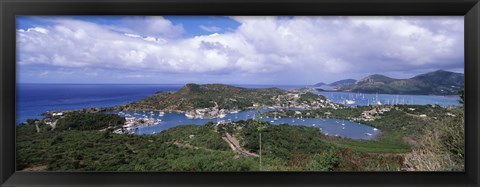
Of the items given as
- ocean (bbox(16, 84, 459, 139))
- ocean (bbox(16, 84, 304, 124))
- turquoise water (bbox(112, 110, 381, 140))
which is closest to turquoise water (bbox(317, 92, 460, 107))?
ocean (bbox(16, 84, 459, 139))

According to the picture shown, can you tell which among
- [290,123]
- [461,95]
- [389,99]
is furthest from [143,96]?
[461,95]

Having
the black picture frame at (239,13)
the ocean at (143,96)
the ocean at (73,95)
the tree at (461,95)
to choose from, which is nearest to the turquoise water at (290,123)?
the ocean at (143,96)

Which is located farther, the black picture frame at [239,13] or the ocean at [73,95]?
the ocean at [73,95]

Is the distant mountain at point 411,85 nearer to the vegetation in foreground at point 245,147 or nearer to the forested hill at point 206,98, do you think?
the vegetation in foreground at point 245,147

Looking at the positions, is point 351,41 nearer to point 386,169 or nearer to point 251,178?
point 386,169

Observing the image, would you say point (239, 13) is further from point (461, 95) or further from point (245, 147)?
point (461, 95)
